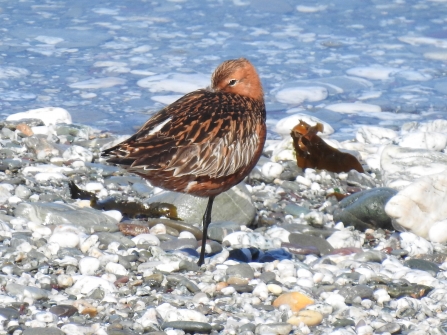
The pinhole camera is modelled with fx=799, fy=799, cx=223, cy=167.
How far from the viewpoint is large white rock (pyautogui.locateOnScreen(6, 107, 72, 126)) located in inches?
324

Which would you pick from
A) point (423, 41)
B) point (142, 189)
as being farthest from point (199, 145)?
point (423, 41)

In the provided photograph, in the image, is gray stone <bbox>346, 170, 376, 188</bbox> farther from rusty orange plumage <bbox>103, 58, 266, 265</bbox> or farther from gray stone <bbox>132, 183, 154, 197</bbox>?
rusty orange plumage <bbox>103, 58, 266, 265</bbox>

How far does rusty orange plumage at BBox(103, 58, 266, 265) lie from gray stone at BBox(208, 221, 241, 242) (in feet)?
1.51

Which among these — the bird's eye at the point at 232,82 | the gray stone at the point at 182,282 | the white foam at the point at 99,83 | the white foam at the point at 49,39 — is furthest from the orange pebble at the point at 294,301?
the white foam at the point at 49,39

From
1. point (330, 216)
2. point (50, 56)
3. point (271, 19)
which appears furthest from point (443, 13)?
point (330, 216)

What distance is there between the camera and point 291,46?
39.6 feet

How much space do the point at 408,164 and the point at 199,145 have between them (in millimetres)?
2840

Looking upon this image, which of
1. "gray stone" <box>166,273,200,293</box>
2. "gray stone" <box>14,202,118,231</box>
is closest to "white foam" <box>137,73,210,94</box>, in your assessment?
"gray stone" <box>14,202,118,231</box>

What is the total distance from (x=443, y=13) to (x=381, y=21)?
1.27 metres

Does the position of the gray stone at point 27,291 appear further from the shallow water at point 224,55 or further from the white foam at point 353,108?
the white foam at point 353,108

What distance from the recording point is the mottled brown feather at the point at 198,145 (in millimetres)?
4578

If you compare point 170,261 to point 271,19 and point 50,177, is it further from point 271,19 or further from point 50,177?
point 271,19

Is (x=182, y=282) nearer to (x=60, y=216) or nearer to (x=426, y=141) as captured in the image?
(x=60, y=216)

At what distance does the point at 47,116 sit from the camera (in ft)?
27.3
